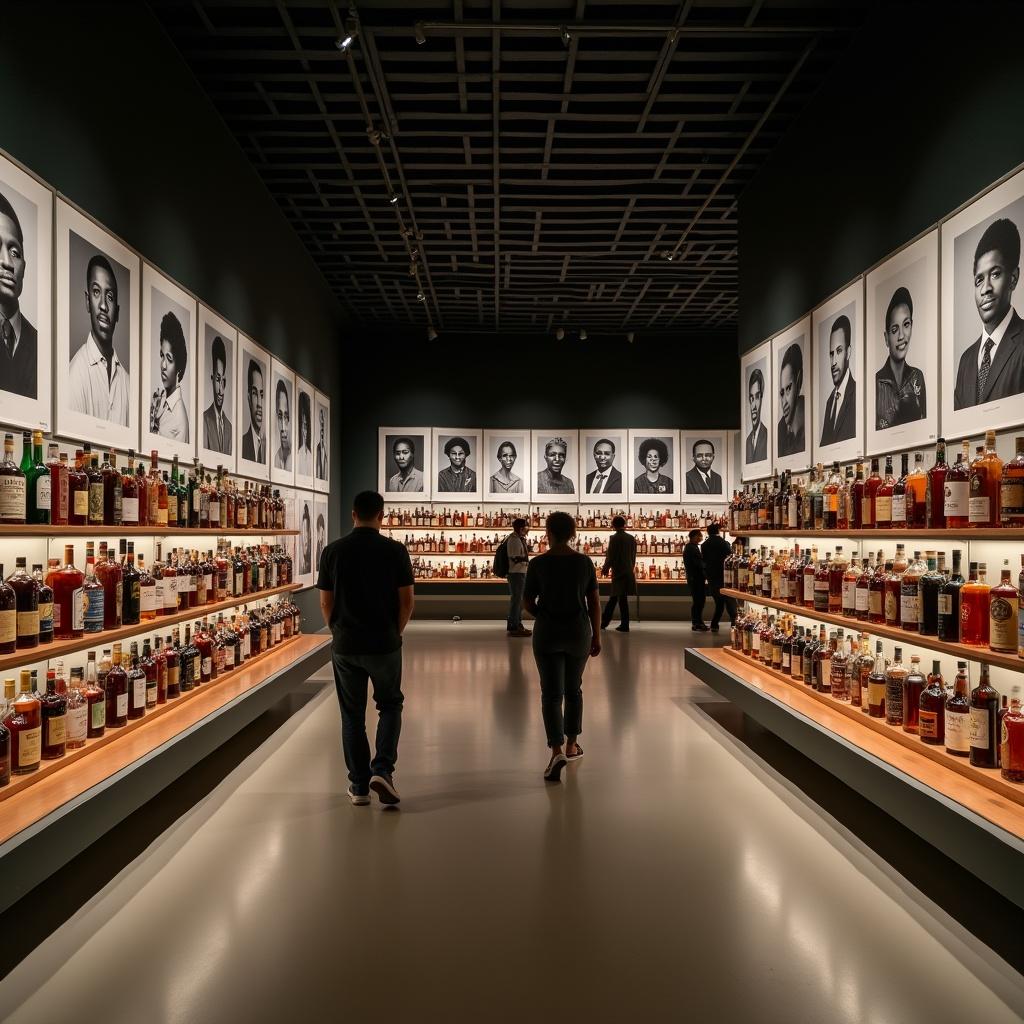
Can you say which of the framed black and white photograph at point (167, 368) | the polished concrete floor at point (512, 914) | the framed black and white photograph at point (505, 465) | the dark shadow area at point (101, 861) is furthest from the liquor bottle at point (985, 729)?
the framed black and white photograph at point (505, 465)

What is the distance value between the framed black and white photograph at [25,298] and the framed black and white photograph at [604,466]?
9.98 m

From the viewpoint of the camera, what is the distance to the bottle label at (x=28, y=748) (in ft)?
10.1

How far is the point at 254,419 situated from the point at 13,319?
3.95 m

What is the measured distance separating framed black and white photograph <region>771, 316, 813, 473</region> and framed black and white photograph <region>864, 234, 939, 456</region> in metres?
0.95

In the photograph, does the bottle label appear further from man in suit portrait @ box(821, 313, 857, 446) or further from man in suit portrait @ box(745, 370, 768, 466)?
man in suit portrait @ box(745, 370, 768, 466)

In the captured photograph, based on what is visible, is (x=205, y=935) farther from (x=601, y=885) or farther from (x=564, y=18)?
(x=564, y=18)

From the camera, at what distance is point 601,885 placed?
3162mm

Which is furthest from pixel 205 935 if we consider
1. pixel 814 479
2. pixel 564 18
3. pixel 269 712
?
pixel 564 18

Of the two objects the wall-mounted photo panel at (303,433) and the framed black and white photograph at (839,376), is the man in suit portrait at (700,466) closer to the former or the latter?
the wall-mounted photo panel at (303,433)

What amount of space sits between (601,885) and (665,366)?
11045mm

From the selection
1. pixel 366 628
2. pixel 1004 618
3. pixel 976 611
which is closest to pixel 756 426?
pixel 976 611

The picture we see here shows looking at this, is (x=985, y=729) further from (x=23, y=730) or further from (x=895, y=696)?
(x=23, y=730)

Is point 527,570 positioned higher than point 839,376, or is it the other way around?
point 839,376

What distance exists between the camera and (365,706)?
Result: 4035 millimetres
